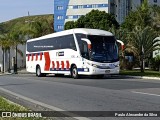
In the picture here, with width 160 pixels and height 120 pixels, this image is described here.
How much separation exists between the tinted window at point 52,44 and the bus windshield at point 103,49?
2.09 meters

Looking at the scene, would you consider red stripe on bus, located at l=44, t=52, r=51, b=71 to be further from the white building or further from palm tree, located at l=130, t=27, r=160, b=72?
the white building

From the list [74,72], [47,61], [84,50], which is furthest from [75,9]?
[84,50]

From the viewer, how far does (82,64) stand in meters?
29.1

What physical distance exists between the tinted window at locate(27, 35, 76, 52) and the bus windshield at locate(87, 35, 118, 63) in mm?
2086

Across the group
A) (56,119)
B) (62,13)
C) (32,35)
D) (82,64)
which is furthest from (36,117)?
(62,13)

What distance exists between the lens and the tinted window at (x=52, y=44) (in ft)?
101

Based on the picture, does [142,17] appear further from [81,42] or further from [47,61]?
[81,42]

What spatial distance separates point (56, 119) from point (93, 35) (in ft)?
63.5

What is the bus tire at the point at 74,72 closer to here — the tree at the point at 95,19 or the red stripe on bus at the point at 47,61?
the red stripe on bus at the point at 47,61

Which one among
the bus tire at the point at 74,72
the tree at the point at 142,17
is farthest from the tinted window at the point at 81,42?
the tree at the point at 142,17

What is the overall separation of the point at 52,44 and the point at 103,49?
7062 millimetres

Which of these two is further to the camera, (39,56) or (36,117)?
(39,56)

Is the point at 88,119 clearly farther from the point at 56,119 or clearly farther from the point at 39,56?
the point at 39,56

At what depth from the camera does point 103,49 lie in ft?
94.5
